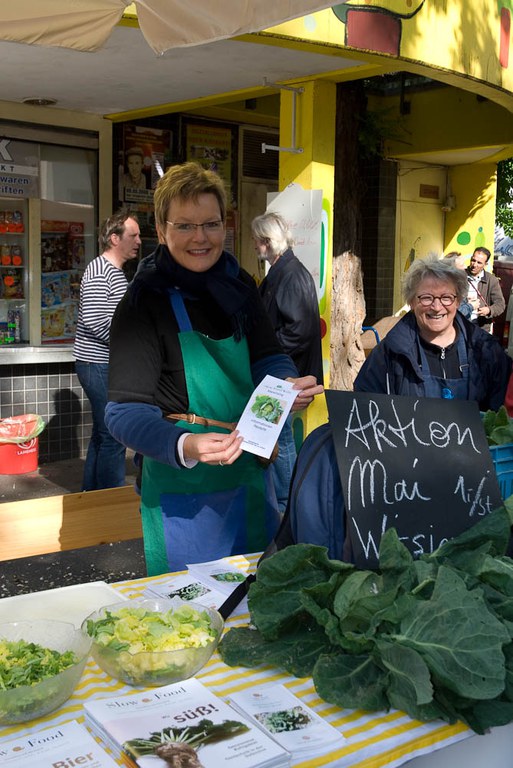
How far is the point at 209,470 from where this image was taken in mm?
2615

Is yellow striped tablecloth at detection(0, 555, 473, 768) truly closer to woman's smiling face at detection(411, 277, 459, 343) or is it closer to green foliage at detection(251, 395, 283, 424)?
green foliage at detection(251, 395, 283, 424)

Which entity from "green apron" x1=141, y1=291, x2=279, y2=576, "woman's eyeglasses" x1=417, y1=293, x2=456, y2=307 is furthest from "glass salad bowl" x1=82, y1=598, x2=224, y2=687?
"woman's eyeglasses" x1=417, y1=293, x2=456, y2=307

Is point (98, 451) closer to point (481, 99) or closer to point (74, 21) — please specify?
point (74, 21)

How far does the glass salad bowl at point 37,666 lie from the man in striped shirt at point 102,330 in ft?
14.6

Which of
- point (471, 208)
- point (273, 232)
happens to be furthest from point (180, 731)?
point (471, 208)

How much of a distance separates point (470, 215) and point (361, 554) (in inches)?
482

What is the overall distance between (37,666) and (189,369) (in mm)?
1147

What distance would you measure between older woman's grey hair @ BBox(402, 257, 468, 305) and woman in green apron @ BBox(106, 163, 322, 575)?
A: 1.12 m

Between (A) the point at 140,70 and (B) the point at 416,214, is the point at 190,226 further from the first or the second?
(B) the point at 416,214

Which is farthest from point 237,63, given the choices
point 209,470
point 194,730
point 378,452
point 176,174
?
point 194,730

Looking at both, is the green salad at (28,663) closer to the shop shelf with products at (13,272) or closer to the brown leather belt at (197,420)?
the brown leather belt at (197,420)

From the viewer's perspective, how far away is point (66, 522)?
12.4 feet

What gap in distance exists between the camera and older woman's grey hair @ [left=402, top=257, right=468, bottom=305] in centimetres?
Result: 357

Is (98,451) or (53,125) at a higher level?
(53,125)
